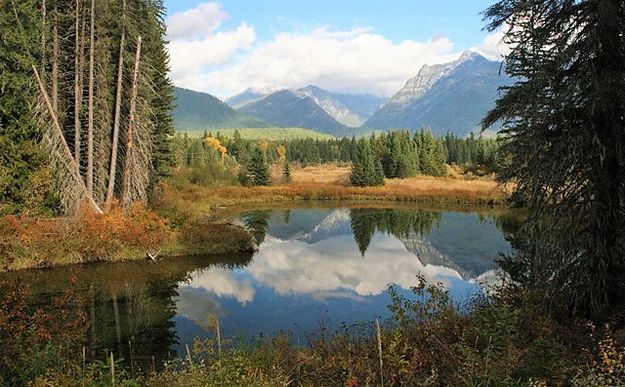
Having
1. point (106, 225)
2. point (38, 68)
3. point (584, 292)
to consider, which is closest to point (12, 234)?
point (106, 225)

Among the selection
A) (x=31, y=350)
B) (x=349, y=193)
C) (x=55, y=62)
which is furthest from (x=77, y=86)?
(x=349, y=193)

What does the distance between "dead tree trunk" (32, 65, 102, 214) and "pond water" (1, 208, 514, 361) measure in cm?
472

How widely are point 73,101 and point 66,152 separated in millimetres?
4901

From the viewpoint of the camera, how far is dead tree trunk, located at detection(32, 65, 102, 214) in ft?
76.4

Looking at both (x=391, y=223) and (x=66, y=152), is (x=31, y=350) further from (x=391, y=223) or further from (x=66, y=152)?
(x=391, y=223)

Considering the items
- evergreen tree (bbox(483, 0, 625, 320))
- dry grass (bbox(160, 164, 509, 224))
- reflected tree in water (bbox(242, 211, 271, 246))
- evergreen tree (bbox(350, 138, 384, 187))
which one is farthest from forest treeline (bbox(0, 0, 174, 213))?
evergreen tree (bbox(350, 138, 384, 187))

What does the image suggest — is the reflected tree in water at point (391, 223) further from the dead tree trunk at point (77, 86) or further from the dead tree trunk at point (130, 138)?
the dead tree trunk at point (77, 86)

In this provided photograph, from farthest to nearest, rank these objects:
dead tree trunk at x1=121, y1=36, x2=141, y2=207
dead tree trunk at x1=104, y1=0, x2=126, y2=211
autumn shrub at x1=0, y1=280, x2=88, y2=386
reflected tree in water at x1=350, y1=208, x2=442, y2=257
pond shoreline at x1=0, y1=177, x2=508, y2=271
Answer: reflected tree in water at x1=350, y1=208, x2=442, y2=257
dead tree trunk at x1=121, y1=36, x2=141, y2=207
dead tree trunk at x1=104, y1=0, x2=126, y2=211
pond shoreline at x1=0, y1=177, x2=508, y2=271
autumn shrub at x1=0, y1=280, x2=88, y2=386

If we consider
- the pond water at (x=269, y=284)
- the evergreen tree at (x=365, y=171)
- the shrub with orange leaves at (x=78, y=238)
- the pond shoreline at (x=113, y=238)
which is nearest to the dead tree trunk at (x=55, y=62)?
the shrub with orange leaves at (x=78, y=238)

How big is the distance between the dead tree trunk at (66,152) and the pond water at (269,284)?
4.72 metres

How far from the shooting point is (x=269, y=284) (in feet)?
69.7

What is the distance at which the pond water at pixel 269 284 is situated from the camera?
1480 cm

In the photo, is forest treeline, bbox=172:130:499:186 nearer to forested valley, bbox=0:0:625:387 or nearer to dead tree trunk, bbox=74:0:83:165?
forested valley, bbox=0:0:625:387

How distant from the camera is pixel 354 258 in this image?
27406mm
